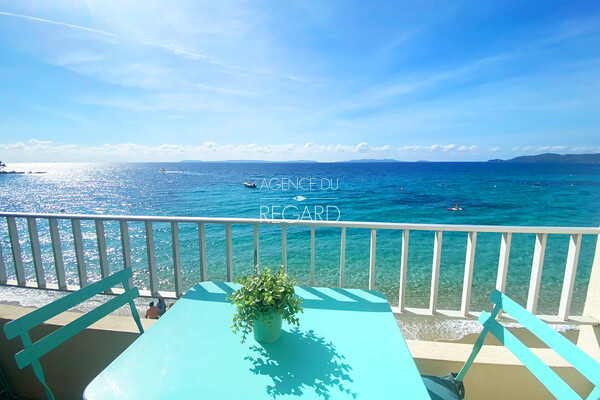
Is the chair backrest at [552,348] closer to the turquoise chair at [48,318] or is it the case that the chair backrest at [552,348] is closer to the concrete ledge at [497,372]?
the concrete ledge at [497,372]

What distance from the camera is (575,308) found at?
19.0 ft

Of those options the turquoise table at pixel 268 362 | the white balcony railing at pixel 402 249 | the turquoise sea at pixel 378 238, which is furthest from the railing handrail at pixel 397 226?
the turquoise sea at pixel 378 238

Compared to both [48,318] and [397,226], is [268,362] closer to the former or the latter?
[48,318]

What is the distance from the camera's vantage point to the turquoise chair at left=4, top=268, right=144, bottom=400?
2.60 ft

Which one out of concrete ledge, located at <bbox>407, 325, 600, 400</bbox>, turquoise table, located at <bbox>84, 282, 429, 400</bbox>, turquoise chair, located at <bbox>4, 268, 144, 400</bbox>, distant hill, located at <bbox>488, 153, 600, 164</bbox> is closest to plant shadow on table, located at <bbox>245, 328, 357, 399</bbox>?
turquoise table, located at <bbox>84, 282, 429, 400</bbox>

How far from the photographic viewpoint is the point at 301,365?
2.61ft

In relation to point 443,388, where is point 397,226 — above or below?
above

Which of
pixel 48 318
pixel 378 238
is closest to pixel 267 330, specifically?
pixel 48 318

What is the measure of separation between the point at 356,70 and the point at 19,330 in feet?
35.1

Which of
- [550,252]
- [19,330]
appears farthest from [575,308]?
[19,330]

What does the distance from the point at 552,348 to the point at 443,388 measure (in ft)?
1.65

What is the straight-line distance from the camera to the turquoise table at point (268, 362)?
70 cm

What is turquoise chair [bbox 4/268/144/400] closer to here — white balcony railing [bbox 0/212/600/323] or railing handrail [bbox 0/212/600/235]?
white balcony railing [bbox 0/212/600/323]

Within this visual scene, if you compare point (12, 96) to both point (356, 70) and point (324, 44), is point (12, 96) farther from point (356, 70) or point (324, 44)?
point (356, 70)
